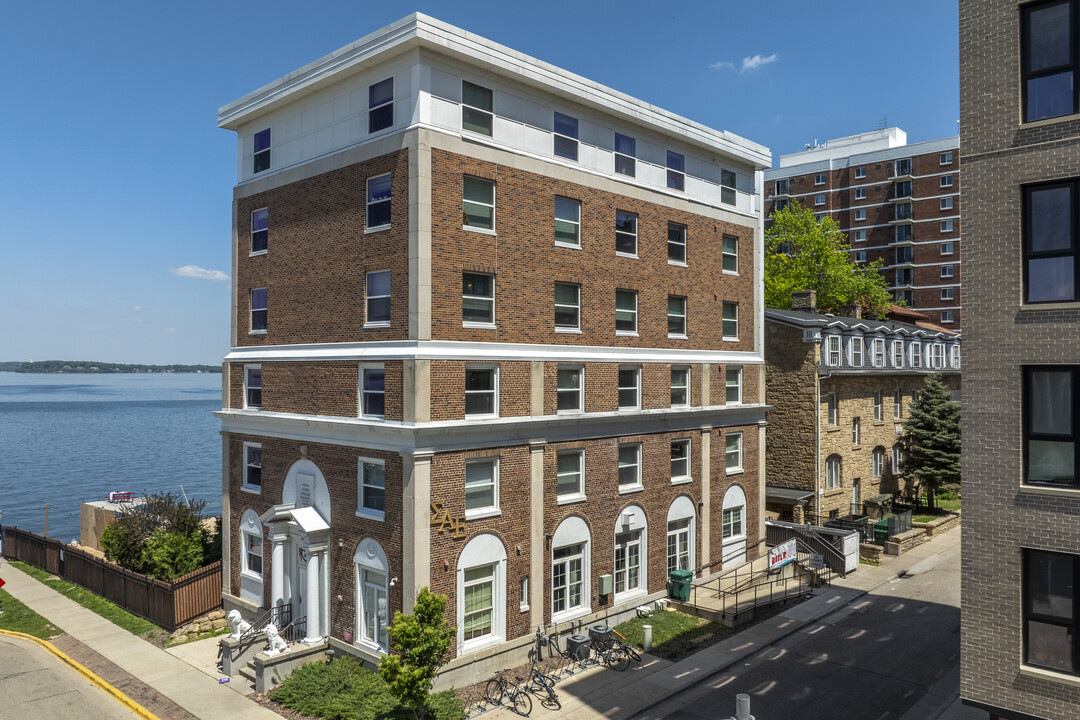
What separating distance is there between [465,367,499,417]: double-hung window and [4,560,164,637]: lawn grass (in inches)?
561

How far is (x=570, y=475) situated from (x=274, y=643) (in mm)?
10217

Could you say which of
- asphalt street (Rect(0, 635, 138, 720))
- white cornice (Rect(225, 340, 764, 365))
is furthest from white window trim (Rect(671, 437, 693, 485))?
asphalt street (Rect(0, 635, 138, 720))

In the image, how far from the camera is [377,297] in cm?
2094

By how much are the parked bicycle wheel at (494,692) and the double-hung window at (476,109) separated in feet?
51.8

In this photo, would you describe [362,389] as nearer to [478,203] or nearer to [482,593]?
[478,203]

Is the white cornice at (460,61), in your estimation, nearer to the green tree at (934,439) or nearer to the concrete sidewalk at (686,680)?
the concrete sidewalk at (686,680)

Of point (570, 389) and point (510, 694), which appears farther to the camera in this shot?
point (570, 389)

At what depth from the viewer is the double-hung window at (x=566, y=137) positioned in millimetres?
23609

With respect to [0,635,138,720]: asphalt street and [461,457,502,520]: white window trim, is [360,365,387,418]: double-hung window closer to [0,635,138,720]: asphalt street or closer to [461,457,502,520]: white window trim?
[461,457,502,520]: white window trim

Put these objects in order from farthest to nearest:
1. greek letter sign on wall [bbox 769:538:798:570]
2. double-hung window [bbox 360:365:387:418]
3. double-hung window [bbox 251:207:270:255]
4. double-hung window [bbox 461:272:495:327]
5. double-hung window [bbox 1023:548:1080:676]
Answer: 1. greek letter sign on wall [bbox 769:538:798:570]
2. double-hung window [bbox 251:207:270:255]
3. double-hung window [bbox 461:272:495:327]
4. double-hung window [bbox 360:365:387:418]
5. double-hung window [bbox 1023:548:1080:676]

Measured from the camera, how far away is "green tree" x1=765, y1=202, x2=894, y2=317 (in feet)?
191

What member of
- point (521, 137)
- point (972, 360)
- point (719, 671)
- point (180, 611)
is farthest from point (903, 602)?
point (180, 611)

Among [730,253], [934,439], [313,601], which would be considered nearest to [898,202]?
[934,439]

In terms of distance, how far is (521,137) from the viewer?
2241cm
